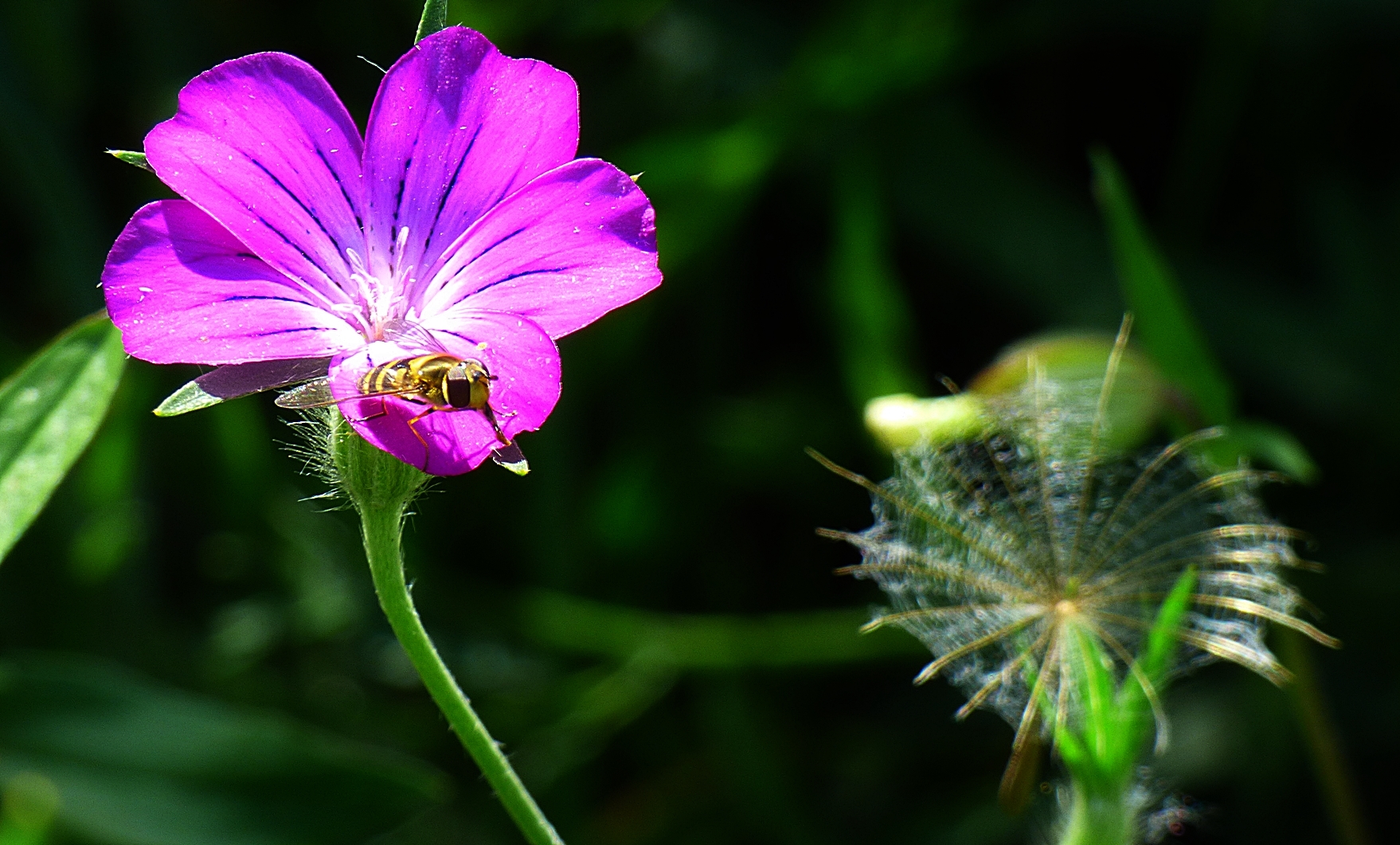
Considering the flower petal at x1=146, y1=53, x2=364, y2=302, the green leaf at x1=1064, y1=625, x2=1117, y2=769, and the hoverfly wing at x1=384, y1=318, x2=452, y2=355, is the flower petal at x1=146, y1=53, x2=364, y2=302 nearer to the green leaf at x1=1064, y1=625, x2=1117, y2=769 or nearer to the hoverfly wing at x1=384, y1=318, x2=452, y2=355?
the hoverfly wing at x1=384, y1=318, x2=452, y2=355

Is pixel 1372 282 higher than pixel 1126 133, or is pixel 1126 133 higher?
pixel 1126 133

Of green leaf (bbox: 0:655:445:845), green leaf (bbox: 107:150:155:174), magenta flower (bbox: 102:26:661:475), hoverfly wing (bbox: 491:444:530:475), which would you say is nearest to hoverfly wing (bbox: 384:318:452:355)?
magenta flower (bbox: 102:26:661:475)

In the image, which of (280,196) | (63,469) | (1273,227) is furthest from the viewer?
(1273,227)

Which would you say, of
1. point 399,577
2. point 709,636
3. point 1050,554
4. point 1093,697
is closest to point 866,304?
point 709,636

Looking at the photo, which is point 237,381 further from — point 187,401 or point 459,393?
point 459,393

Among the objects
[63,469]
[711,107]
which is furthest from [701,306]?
[63,469]

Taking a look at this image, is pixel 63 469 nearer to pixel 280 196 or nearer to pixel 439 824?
pixel 280 196

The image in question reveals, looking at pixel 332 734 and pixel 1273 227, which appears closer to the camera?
pixel 332 734
